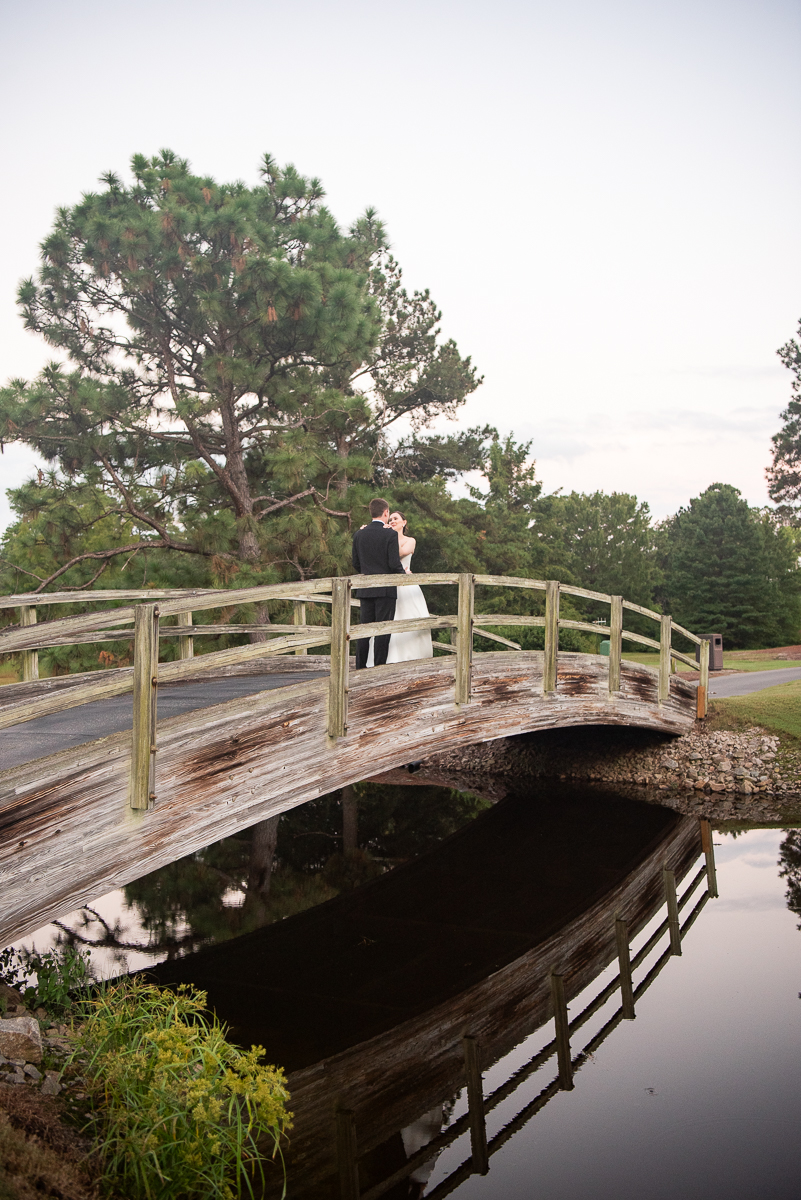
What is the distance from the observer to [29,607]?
8188mm

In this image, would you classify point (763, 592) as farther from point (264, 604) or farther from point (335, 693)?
point (335, 693)

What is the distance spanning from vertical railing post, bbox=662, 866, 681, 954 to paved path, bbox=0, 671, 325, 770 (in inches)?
168

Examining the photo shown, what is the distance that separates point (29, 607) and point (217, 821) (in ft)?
10.5

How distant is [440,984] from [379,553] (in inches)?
151

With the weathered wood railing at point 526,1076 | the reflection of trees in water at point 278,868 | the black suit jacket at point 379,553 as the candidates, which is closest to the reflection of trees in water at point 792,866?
the weathered wood railing at point 526,1076

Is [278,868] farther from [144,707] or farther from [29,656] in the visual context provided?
[144,707]

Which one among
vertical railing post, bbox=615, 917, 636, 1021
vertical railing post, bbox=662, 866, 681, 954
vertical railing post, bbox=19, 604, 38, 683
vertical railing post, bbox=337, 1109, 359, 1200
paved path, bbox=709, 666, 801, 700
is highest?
vertical railing post, bbox=19, 604, 38, 683

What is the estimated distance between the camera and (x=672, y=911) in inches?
332

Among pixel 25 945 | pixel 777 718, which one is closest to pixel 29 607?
pixel 25 945

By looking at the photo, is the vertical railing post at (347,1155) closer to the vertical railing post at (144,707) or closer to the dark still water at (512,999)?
the dark still water at (512,999)

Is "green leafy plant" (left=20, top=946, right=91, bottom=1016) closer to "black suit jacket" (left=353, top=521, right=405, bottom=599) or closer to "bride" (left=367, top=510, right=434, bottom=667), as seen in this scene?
"bride" (left=367, top=510, right=434, bottom=667)

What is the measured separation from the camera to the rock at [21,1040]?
4355 mm

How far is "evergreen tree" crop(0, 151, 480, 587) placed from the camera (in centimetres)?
1747

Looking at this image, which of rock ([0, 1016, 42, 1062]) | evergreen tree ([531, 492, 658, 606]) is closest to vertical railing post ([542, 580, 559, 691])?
rock ([0, 1016, 42, 1062])
